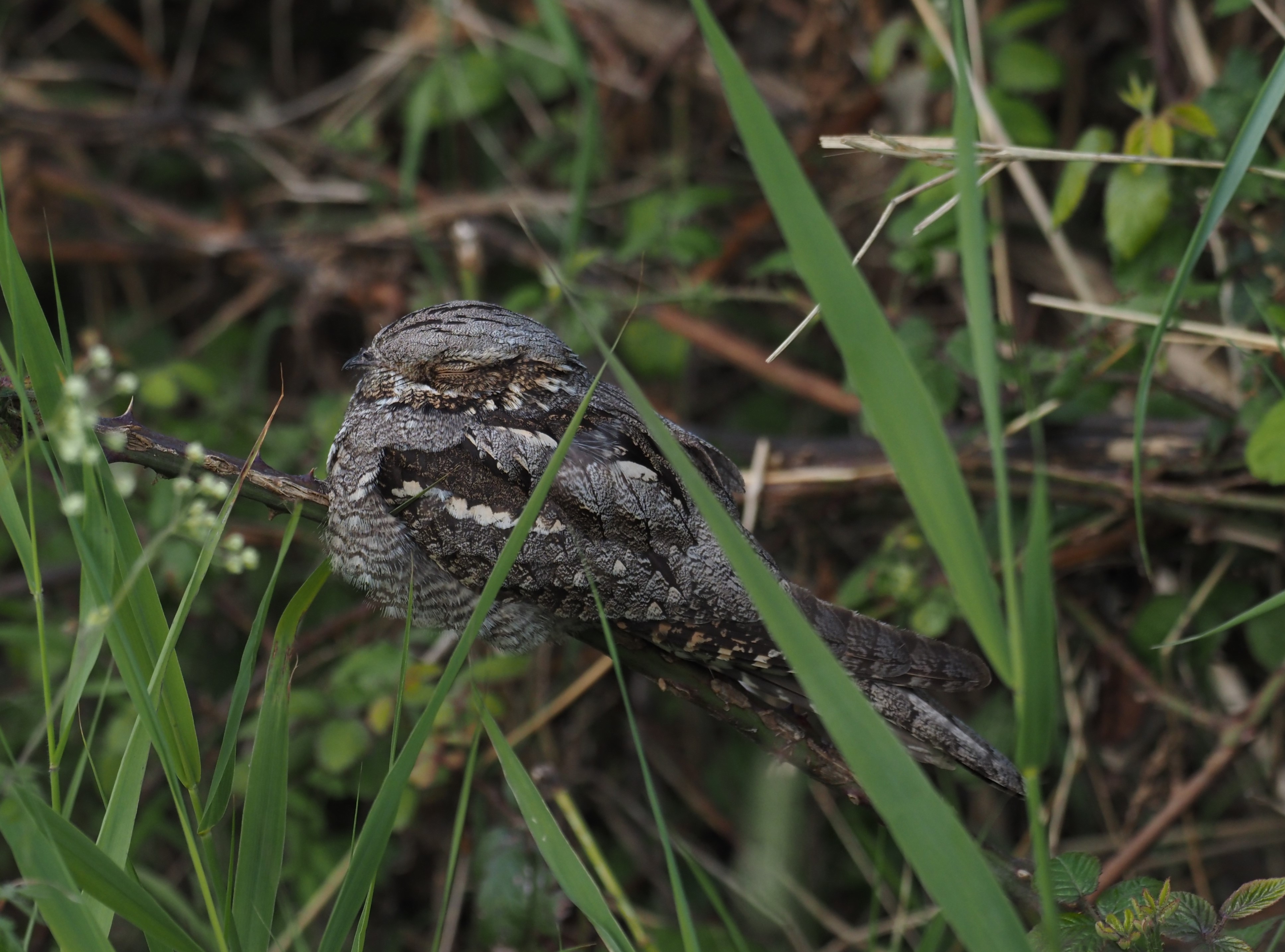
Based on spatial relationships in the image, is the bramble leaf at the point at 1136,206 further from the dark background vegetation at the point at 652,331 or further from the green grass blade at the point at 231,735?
the green grass blade at the point at 231,735

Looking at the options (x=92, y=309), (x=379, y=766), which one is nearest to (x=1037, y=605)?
(x=379, y=766)

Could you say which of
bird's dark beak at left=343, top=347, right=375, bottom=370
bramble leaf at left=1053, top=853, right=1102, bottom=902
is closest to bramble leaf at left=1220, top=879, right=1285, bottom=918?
bramble leaf at left=1053, top=853, right=1102, bottom=902

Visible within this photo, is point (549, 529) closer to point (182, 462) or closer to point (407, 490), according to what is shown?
point (407, 490)

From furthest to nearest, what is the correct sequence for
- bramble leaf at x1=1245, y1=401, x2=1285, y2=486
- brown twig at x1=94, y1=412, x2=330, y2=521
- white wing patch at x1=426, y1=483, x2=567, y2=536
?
white wing patch at x1=426, y1=483, x2=567, y2=536
bramble leaf at x1=1245, y1=401, x2=1285, y2=486
brown twig at x1=94, y1=412, x2=330, y2=521

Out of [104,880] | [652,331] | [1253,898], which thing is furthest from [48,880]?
[652,331]

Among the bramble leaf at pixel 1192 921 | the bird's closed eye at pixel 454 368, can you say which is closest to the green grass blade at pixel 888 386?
the bramble leaf at pixel 1192 921

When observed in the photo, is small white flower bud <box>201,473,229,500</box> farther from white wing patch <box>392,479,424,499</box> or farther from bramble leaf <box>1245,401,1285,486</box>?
bramble leaf <box>1245,401,1285,486</box>
